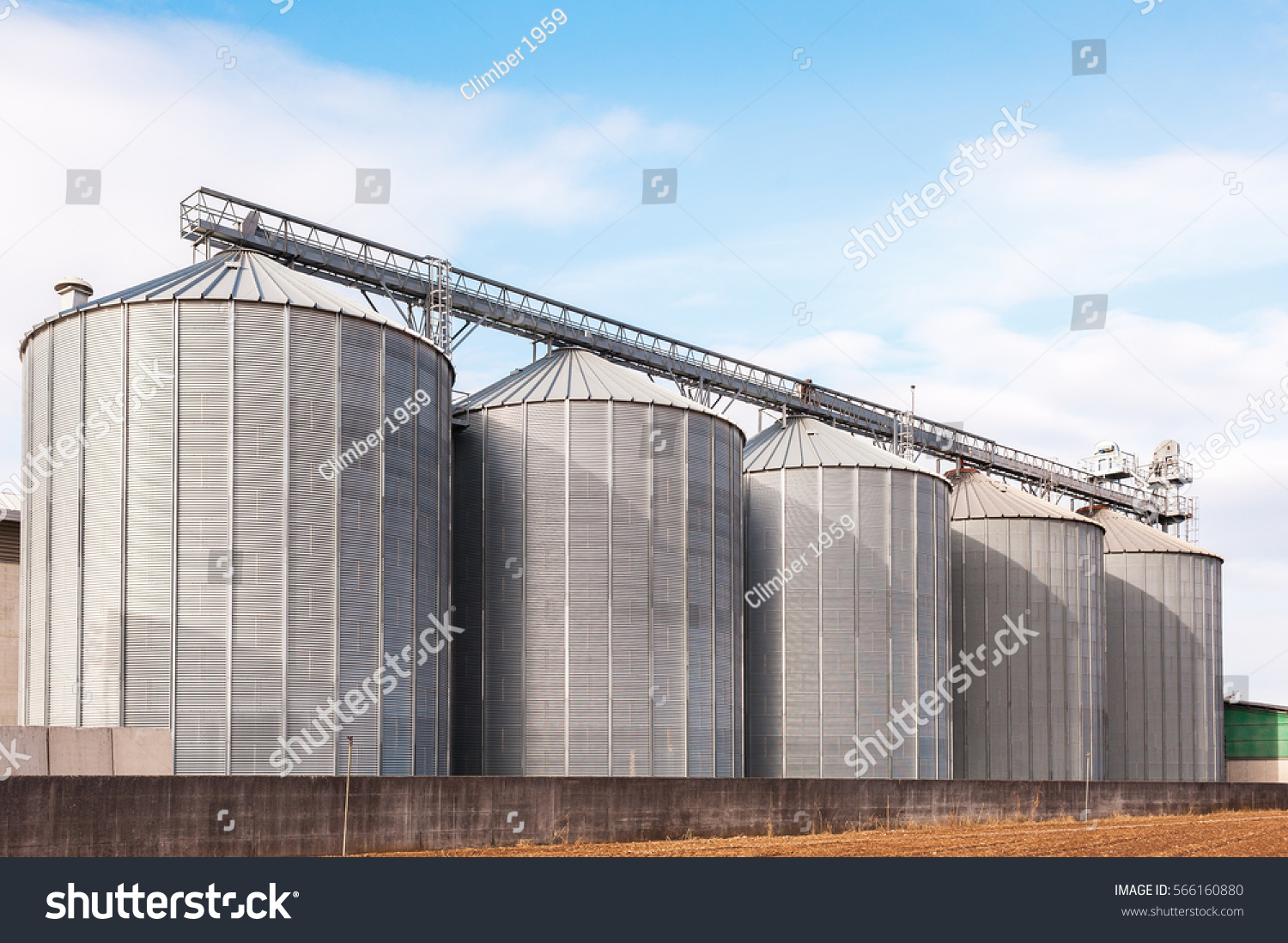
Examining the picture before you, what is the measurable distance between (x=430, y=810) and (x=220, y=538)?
8.41 m

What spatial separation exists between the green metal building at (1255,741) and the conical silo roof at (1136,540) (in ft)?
40.2

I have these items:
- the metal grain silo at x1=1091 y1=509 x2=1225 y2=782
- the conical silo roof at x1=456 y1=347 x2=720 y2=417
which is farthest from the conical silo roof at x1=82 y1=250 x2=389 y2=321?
the metal grain silo at x1=1091 y1=509 x2=1225 y2=782

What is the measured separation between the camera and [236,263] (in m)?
35.2

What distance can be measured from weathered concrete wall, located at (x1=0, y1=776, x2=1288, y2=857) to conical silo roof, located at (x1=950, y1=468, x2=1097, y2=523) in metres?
21.3

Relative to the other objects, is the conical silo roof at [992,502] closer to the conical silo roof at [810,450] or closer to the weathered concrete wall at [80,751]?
the conical silo roof at [810,450]

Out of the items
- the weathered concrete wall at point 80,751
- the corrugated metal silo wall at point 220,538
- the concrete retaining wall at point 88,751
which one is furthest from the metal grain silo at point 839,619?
the weathered concrete wall at point 80,751

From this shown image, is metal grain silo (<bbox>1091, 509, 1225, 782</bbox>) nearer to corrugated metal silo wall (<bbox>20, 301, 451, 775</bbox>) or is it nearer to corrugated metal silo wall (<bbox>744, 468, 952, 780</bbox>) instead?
corrugated metal silo wall (<bbox>744, 468, 952, 780</bbox>)

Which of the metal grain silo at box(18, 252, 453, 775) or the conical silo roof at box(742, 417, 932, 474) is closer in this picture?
the metal grain silo at box(18, 252, 453, 775)

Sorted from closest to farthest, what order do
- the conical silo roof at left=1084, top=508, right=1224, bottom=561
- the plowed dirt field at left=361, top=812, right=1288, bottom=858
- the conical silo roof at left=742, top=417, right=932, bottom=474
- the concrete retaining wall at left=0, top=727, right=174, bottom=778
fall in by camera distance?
the concrete retaining wall at left=0, top=727, right=174, bottom=778 < the plowed dirt field at left=361, top=812, right=1288, bottom=858 < the conical silo roof at left=742, top=417, right=932, bottom=474 < the conical silo roof at left=1084, top=508, right=1224, bottom=561

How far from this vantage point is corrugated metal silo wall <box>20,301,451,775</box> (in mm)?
30594

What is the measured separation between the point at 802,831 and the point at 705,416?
1379 cm

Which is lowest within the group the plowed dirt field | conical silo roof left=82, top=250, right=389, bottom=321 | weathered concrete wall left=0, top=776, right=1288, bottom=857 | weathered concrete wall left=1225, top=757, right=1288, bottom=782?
weathered concrete wall left=1225, top=757, right=1288, bottom=782

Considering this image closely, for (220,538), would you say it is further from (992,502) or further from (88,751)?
(992,502)

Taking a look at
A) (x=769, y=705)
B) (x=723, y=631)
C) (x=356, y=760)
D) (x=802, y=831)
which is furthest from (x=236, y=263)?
(x=769, y=705)
